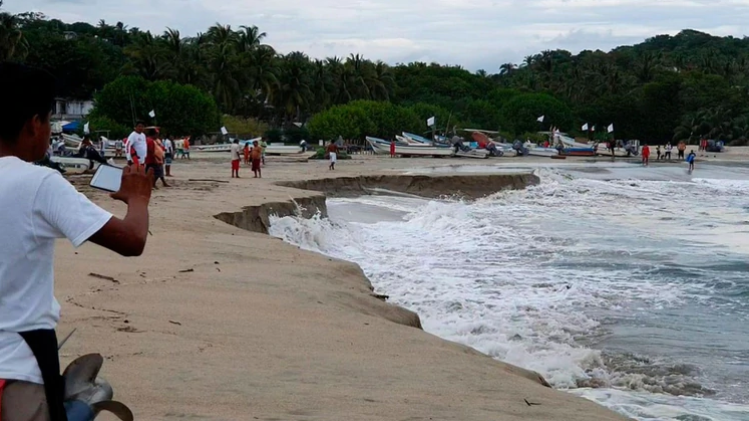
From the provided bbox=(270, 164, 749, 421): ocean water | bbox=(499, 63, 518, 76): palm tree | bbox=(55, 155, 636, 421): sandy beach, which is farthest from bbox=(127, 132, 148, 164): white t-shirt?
bbox=(499, 63, 518, 76): palm tree

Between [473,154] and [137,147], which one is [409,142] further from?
[137,147]

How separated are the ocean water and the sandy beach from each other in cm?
138

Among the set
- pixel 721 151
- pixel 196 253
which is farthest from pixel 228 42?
pixel 196 253

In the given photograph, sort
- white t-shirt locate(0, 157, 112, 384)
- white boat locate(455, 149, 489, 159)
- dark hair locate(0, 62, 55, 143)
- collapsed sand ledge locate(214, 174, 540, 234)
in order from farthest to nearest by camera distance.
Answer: white boat locate(455, 149, 489, 159)
collapsed sand ledge locate(214, 174, 540, 234)
dark hair locate(0, 62, 55, 143)
white t-shirt locate(0, 157, 112, 384)

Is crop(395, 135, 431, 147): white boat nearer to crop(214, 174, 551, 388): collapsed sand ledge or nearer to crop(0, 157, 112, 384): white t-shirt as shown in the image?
crop(214, 174, 551, 388): collapsed sand ledge

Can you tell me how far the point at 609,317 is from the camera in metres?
12.0

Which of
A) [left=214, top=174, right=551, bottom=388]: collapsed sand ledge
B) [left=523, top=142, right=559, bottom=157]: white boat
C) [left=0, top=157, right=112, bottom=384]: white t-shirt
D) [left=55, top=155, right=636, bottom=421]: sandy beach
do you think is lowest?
[left=523, top=142, right=559, bottom=157]: white boat

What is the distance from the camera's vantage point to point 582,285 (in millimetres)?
14297

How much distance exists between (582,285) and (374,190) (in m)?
18.0

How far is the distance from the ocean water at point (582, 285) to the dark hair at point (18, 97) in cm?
582

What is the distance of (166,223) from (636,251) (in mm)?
9349

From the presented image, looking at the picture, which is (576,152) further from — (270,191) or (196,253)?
(196,253)

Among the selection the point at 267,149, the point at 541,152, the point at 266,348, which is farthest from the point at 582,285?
the point at 541,152

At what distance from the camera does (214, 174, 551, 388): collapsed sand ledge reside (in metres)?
9.59
